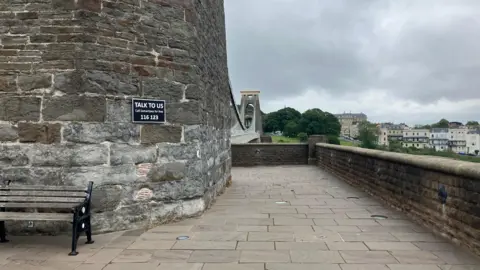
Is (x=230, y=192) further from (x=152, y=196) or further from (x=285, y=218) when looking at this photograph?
(x=152, y=196)

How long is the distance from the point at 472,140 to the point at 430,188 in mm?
89004

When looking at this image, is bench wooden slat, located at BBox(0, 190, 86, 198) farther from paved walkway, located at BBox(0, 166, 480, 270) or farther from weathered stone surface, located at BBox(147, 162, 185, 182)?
weathered stone surface, located at BBox(147, 162, 185, 182)

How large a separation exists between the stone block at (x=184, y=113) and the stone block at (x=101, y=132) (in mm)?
523

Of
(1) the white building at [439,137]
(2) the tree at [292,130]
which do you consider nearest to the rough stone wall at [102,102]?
(2) the tree at [292,130]

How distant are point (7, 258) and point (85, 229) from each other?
76cm

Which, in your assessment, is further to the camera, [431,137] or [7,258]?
[431,137]

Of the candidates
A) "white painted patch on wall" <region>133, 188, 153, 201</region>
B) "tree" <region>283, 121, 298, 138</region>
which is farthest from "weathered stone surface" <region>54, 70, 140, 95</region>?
"tree" <region>283, 121, 298, 138</region>

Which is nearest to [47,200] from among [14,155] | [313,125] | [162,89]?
[14,155]

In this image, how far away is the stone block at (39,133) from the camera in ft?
15.3

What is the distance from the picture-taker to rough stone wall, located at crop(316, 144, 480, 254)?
13.0 feet

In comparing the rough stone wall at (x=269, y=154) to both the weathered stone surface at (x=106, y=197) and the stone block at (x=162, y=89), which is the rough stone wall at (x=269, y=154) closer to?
the stone block at (x=162, y=89)

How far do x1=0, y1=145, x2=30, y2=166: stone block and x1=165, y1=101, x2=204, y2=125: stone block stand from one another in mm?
1768

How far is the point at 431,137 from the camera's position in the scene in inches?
3627

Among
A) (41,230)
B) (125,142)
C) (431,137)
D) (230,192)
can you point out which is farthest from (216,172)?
(431,137)
